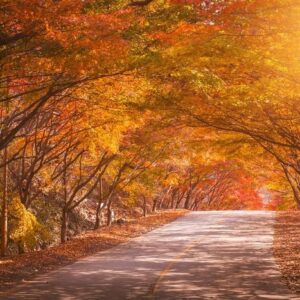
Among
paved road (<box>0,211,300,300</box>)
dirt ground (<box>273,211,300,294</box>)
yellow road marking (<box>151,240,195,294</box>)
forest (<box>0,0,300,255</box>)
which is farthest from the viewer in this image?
dirt ground (<box>273,211,300,294</box>)

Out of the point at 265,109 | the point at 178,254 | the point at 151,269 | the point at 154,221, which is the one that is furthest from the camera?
the point at 154,221

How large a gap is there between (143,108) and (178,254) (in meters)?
5.97

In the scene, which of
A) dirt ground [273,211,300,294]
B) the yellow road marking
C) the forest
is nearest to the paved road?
the yellow road marking

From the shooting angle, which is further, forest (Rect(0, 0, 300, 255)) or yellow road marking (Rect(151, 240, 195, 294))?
yellow road marking (Rect(151, 240, 195, 294))

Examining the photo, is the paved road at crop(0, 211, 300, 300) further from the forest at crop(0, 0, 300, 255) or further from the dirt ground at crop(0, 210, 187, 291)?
the forest at crop(0, 0, 300, 255)

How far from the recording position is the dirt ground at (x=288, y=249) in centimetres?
1409

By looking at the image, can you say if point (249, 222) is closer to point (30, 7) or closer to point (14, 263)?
point (14, 263)

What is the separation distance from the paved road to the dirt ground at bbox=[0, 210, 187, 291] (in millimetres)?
658

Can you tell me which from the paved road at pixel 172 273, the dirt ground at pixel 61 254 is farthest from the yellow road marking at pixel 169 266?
the dirt ground at pixel 61 254

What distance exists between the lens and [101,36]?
11.0 metres

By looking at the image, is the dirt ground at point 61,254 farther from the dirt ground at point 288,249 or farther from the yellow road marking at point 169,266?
the dirt ground at point 288,249

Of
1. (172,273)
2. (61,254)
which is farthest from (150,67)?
(61,254)

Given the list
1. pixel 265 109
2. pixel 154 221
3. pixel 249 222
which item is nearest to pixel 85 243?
pixel 265 109

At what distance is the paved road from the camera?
11.6 metres
